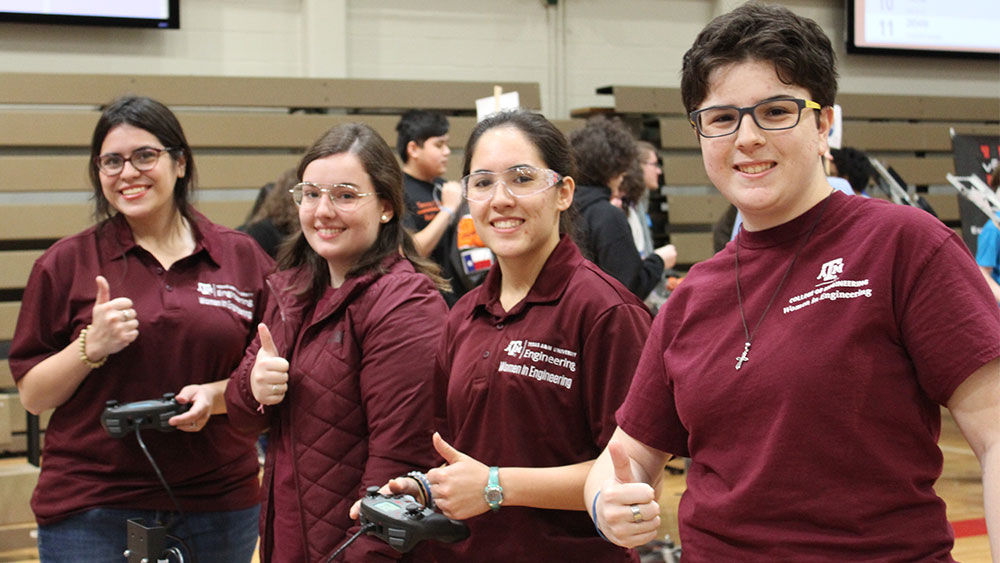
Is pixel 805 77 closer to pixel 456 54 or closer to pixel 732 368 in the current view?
pixel 732 368

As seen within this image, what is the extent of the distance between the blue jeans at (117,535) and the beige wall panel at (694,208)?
17.5 ft

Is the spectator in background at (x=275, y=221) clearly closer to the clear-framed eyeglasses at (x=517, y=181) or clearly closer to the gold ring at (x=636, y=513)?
the clear-framed eyeglasses at (x=517, y=181)

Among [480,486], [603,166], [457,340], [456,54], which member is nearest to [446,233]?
[603,166]

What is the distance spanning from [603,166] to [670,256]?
2.11 ft

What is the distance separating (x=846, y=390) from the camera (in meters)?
1.13

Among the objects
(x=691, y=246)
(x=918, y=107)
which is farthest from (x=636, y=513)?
(x=918, y=107)

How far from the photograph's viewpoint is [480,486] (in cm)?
158

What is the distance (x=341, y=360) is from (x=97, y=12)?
189 inches

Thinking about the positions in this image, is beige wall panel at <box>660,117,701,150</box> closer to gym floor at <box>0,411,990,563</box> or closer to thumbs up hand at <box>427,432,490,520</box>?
gym floor at <box>0,411,990,563</box>

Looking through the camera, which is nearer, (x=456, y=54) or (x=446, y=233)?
(x=446, y=233)

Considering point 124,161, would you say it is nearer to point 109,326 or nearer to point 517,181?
point 109,326

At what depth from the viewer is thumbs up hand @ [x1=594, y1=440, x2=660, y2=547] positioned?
4.27 feet

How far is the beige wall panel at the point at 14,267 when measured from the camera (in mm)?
5664

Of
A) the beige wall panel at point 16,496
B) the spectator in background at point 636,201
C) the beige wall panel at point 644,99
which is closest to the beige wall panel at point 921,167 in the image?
the beige wall panel at point 644,99
